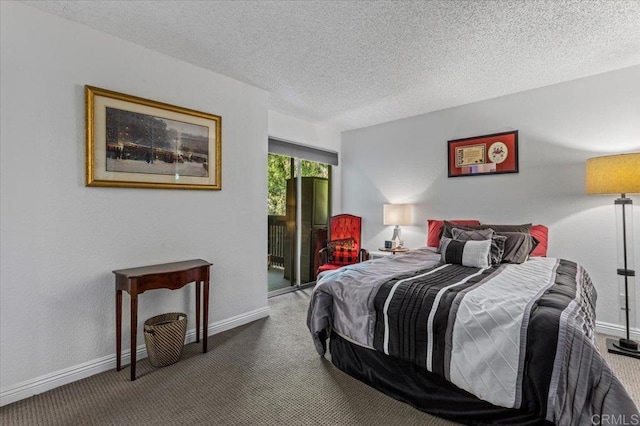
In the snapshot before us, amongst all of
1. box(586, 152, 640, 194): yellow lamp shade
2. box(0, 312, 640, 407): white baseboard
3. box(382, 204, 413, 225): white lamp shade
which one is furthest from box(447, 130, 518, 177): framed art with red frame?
box(0, 312, 640, 407): white baseboard

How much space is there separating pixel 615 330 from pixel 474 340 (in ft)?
8.10

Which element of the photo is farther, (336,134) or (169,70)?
(336,134)

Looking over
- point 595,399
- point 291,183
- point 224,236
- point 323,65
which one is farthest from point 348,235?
point 595,399

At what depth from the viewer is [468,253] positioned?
2668 millimetres

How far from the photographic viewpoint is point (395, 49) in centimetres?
253

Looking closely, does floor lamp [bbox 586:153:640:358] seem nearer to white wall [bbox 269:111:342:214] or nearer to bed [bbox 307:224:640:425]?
bed [bbox 307:224:640:425]

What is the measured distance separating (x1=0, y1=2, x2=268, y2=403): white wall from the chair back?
6.89 feet

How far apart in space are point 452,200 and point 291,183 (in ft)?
7.42

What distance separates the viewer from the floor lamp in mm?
2484

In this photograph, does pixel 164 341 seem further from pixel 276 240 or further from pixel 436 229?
pixel 436 229

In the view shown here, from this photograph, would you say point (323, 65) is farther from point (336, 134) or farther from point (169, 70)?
point (336, 134)

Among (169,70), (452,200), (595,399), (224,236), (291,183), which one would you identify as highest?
(169,70)

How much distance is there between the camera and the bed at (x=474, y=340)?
1361mm

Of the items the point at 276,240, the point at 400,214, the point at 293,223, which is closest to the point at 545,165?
the point at 400,214
